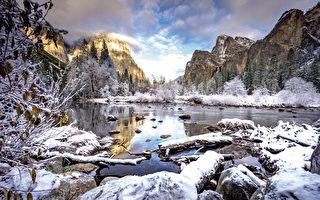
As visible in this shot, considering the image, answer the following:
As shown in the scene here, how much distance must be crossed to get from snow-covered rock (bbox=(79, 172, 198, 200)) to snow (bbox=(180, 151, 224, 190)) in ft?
6.93

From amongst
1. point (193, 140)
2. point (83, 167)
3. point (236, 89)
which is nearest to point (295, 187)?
point (83, 167)

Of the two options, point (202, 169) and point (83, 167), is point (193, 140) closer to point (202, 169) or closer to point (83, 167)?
point (202, 169)

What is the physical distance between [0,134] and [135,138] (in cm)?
1226

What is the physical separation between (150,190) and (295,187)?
227 cm

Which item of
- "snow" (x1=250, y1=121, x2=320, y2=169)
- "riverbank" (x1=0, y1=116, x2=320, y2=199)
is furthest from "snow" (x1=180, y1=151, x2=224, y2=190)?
"snow" (x1=250, y1=121, x2=320, y2=169)

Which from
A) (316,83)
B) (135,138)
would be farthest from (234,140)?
(316,83)

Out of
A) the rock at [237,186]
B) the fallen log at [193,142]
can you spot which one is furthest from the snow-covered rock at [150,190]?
the fallen log at [193,142]

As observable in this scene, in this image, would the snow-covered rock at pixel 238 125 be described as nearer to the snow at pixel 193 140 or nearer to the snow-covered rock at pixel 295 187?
the snow at pixel 193 140

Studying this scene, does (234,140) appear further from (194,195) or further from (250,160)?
(194,195)

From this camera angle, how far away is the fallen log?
11.4m

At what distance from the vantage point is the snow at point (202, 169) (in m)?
6.41

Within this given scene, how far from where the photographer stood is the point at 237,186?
5.52 meters

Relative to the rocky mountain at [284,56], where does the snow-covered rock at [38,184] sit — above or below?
below

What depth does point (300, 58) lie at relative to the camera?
63031 millimetres
